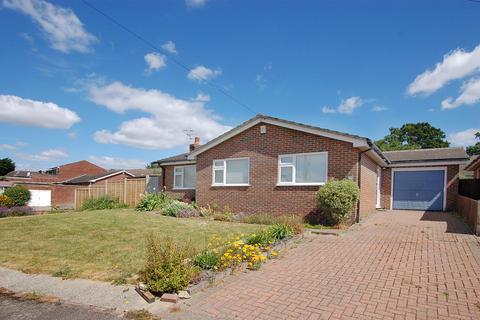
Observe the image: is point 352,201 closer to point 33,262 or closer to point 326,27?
point 326,27

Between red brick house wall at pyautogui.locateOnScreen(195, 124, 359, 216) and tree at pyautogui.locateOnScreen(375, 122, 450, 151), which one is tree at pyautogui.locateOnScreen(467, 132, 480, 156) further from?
red brick house wall at pyautogui.locateOnScreen(195, 124, 359, 216)

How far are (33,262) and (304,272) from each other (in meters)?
5.77

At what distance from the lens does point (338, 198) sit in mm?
10633

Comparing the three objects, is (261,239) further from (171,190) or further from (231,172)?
→ (171,190)

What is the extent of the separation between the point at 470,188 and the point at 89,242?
15842mm

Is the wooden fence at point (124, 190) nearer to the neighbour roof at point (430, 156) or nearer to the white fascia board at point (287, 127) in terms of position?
the white fascia board at point (287, 127)

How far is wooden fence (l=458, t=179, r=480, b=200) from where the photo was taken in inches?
510

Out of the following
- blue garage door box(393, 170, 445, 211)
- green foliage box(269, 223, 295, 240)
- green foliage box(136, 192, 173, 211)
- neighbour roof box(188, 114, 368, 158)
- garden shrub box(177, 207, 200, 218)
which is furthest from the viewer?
green foliage box(136, 192, 173, 211)

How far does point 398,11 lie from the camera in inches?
410

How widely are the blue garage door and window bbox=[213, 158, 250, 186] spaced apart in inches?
365

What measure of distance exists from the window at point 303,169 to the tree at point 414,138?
→ 4758cm

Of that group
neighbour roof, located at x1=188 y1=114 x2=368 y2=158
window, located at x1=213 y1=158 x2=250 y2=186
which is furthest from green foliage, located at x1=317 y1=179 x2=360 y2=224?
window, located at x1=213 y1=158 x2=250 y2=186

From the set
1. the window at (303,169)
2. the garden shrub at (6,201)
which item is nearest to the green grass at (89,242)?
the window at (303,169)

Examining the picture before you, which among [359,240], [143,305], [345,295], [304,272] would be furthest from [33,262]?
[359,240]
